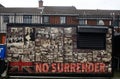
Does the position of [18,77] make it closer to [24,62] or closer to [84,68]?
[24,62]

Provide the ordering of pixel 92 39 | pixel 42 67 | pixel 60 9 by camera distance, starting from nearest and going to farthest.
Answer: pixel 42 67 → pixel 92 39 → pixel 60 9

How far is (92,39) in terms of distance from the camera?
1496 cm

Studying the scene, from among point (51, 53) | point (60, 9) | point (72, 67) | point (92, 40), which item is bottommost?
point (72, 67)

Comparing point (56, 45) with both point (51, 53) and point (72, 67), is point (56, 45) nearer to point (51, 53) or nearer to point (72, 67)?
point (51, 53)

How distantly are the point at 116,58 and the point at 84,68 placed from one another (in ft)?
13.9

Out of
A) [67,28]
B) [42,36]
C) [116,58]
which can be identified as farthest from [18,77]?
[116,58]

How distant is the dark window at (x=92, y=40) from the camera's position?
48.7ft

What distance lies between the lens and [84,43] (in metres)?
14.9

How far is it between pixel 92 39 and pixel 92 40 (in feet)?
0.14

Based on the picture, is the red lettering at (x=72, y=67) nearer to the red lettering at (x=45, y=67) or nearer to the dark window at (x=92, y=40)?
the dark window at (x=92, y=40)

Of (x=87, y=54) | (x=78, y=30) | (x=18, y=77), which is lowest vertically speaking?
(x=18, y=77)

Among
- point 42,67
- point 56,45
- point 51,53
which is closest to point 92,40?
point 56,45

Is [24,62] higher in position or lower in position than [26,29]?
lower

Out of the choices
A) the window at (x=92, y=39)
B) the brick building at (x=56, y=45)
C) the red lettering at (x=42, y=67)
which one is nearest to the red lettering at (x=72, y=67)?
the brick building at (x=56, y=45)
